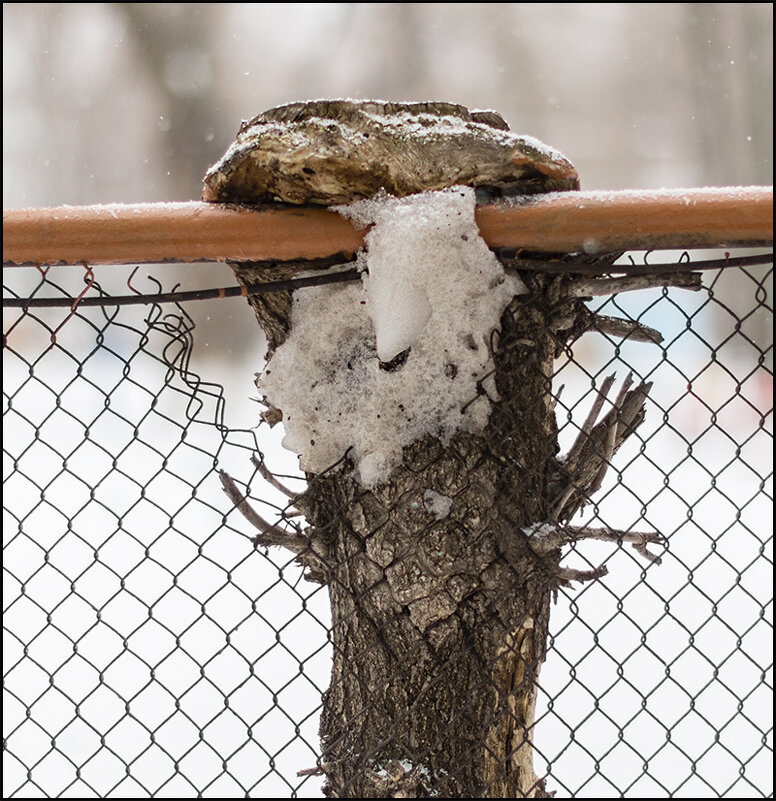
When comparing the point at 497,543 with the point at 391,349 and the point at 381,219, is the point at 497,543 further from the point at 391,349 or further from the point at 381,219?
the point at 381,219

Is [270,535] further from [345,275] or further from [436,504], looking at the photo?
[345,275]

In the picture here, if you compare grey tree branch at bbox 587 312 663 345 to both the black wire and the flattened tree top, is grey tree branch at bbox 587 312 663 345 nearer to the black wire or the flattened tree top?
the black wire

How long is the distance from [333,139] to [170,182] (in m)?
10.3

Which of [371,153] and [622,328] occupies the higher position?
[371,153]

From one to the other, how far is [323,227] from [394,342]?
0.23 meters

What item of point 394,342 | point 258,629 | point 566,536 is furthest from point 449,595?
point 258,629

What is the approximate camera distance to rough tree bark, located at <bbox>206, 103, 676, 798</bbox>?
1.47m

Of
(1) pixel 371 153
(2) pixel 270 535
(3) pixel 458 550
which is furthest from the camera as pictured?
(2) pixel 270 535

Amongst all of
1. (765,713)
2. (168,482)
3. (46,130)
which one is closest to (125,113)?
(46,130)

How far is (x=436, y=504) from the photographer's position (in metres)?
1.47

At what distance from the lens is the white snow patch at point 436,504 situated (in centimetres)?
147

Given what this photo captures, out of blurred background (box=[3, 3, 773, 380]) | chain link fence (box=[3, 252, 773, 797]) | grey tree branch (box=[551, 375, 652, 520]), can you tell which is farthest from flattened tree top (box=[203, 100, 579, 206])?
blurred background (box=[3, 3, 773, 380])

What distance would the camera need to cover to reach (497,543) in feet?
4.91

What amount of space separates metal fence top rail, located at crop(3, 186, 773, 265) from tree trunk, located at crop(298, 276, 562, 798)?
159 mm
